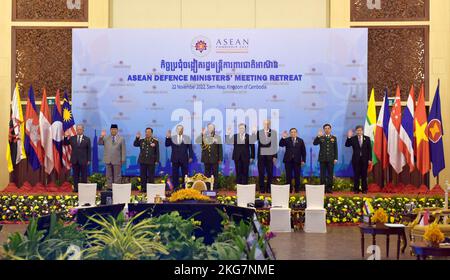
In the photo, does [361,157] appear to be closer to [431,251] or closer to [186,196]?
[186,196]

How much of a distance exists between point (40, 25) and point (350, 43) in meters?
6.85

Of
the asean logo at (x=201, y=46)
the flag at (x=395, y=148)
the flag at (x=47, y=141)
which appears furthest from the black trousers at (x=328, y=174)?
the flag at (x=47, y=141)

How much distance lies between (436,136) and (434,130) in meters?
0.14

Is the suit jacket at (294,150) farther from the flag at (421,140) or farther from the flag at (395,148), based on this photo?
the flag at (421,140)

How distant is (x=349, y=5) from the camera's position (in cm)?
1658

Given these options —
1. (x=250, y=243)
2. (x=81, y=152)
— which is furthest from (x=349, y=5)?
(x=250, y=243)

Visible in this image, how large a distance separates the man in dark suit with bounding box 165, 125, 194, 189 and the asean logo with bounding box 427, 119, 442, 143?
4835mm

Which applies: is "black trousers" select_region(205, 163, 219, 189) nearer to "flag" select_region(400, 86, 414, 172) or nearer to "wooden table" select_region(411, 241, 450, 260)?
"flag" select_region(400, 86, 414, 172)

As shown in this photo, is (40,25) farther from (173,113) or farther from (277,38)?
(277,38)

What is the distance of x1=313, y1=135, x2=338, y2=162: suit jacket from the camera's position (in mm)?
14818

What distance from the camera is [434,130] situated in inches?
585

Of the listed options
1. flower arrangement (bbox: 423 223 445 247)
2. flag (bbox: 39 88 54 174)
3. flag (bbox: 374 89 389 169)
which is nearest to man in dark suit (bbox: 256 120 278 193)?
flag (bbox: 374 89 389 169)

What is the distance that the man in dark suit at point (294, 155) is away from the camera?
584 inches

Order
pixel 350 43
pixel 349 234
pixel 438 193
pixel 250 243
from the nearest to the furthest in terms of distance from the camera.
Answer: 1. pixel 250 243
2. pixel 349 234
3. pixel 438 193
4. pixel 350 43
